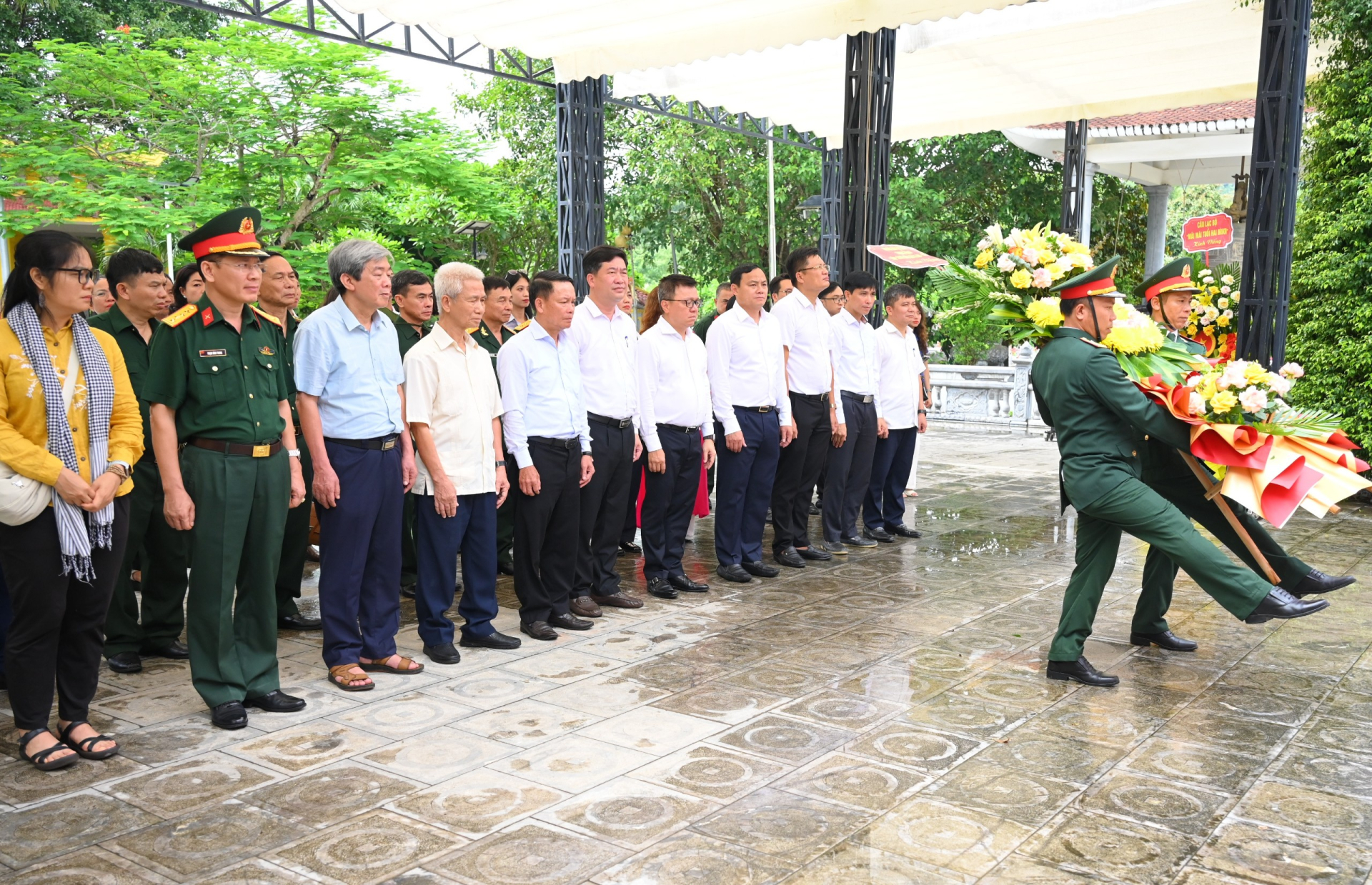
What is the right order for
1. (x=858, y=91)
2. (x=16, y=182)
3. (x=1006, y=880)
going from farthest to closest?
(x=16, y=182)
(x=858, y=91)
(x=1006, y=880)

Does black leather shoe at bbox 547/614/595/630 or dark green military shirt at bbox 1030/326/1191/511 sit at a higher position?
dark green military shirt at bbox 1030/326/1191/511

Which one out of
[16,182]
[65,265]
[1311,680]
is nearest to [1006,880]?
[1311,680]

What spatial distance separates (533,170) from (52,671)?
2161 cm

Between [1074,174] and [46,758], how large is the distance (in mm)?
13436

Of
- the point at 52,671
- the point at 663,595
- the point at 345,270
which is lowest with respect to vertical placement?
the point at 663,595

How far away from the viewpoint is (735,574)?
Result: 6.12 m

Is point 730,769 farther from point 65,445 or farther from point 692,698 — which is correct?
point 65,445

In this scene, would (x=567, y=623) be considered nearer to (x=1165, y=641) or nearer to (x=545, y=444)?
(x=545, y=444)

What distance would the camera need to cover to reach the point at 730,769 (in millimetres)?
3379

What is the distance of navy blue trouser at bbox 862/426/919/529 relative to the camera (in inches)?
291

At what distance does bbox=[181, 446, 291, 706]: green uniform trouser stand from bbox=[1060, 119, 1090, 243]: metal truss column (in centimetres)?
1212

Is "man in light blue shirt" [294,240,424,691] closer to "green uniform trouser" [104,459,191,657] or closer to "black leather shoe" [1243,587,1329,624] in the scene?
"green uniform trouser" [104,459,191,657]

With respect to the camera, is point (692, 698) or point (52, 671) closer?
point (52, 671)

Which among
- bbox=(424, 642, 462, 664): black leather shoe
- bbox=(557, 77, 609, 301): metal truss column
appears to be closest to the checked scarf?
bbox=(424, 642, 462, 664): black leather shoe
